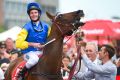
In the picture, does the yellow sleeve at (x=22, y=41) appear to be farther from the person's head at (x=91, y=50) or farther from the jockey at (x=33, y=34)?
the person's head at (x=91, y=50)

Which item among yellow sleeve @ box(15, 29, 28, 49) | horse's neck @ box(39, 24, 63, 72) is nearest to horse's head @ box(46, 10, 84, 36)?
horse's neck @ box(39, 24, 63, 72)

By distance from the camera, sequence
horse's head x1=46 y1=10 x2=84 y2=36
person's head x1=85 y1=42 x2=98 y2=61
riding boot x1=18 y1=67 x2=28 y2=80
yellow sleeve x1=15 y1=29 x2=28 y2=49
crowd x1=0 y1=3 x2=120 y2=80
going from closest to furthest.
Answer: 1. horse's head x1=46 y1=10 x2=84 y2=36
2. crowd x1=0 y1=3 x2=120 y2=80
3. yellow sleeve x1=15 y1=29 x2=28 y2=49
4. riding boot x1=18 y1=67 x2=28 y2=80
5. person's head x1=85 y1=42 x2=98 y2=61

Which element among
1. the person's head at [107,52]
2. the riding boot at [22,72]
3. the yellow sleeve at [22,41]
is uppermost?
the yellow sleeve at [22,41]

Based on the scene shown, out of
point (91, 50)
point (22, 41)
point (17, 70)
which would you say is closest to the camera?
point (22, 41)

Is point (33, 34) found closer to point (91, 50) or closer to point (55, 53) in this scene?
point (55, 53)

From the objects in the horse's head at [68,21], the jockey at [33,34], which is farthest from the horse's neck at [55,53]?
the jockey at [33,34]

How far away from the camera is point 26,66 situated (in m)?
12.4

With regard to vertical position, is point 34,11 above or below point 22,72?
above

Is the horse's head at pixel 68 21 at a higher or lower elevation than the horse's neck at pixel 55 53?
higher

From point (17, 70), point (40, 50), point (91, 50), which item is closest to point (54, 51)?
point (40, 50)

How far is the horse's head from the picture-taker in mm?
11789

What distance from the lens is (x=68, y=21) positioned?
11953 millimetres

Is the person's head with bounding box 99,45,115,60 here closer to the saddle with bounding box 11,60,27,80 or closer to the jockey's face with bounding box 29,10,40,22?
the jockey's face with bounding box 29,10,40,22

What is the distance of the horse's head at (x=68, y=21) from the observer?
38.7 feet
